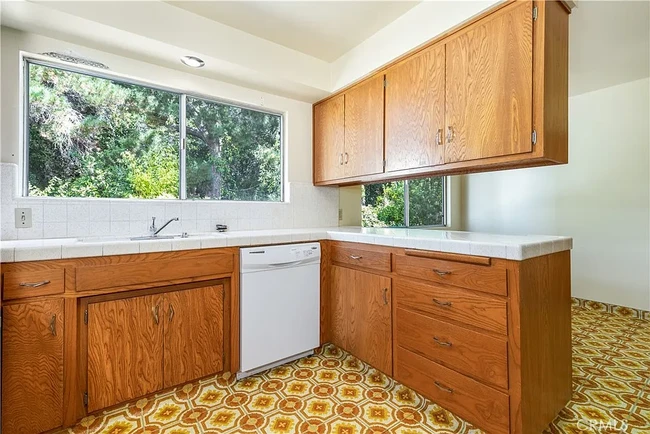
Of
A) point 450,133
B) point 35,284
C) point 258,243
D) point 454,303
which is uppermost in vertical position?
point 450,133

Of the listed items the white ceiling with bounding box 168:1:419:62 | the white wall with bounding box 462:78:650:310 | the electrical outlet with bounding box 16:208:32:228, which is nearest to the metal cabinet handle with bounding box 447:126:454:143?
the white ceiling with bounding box 168:1:419:62

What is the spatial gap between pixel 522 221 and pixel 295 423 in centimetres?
363

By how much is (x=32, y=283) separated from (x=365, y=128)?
2221mm

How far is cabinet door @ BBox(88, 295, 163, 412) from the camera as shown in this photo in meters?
1.52

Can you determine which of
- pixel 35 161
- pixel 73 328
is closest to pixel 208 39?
pixel 35 161

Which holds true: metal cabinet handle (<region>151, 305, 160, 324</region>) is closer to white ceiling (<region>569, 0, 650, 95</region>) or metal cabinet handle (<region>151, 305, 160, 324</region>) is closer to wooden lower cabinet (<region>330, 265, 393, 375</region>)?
wooden lower cabinet (<region>330, 265, 393, 375</region>)

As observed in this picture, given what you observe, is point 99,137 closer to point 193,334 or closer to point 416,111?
point 193,334

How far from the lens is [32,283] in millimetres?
1365

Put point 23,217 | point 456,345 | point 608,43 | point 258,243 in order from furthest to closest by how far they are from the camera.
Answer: point 608,43
point 258,243
point 23,217
point 456,345

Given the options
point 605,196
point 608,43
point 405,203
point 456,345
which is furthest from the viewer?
point 405,203

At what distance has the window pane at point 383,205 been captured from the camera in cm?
366

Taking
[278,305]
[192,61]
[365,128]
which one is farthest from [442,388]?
[192,61]

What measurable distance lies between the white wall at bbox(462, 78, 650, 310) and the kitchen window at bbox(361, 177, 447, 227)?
3.99ft

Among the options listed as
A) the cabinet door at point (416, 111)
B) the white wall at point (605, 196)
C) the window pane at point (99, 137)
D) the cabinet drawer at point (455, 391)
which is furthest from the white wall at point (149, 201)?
the white wall at point (605, 196)
